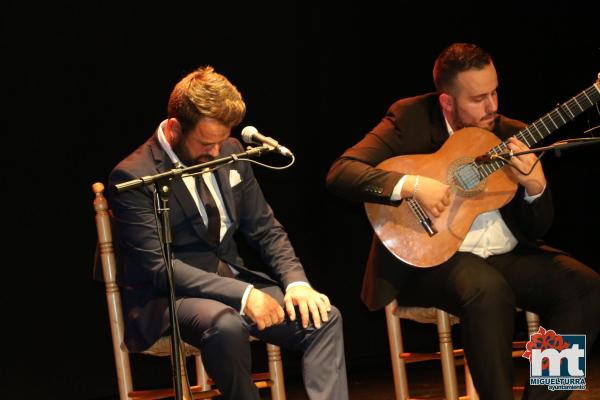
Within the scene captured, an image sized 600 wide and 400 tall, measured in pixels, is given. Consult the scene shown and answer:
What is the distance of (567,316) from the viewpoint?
3.21 m

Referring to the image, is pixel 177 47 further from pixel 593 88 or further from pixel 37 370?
pixel 593 88

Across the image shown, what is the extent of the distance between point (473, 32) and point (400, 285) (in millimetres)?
2481

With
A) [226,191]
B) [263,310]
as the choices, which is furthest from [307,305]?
[226,191]

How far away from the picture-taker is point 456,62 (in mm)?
3504

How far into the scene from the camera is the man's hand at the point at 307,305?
2.93m

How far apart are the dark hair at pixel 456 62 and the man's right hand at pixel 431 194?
0.44 m

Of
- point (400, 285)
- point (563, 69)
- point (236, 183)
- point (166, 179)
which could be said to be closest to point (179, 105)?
point (236, 183)

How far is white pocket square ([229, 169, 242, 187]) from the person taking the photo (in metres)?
3.29

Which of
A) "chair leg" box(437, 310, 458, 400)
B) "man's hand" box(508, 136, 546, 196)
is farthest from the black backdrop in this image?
"man's hand" box(508, 136, 546, 196)

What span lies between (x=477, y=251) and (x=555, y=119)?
1.91ft

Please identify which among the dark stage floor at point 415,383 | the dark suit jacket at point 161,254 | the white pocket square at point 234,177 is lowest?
the dark stage floor at point 415,383

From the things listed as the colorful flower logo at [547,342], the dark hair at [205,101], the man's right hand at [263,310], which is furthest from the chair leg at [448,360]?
the dark hair at [205,101]

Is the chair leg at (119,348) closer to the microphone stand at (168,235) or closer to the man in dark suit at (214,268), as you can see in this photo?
the man in dark suit at (214,268)
